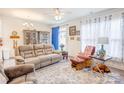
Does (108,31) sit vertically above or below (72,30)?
below

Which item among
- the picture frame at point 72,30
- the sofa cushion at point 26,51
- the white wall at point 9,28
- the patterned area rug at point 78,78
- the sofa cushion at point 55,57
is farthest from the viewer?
the picture frame at point 72,30

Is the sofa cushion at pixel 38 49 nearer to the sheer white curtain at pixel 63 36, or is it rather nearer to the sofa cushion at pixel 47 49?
the sofa cushion at pixel 47 49

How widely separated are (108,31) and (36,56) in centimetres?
301

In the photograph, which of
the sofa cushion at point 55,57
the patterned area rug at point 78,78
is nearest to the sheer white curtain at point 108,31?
the patterned area rug at point 78,78

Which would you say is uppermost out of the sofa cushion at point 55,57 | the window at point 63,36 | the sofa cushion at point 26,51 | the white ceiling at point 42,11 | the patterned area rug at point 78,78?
the white ceiling at point 42,11

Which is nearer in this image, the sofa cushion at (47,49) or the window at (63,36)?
the sofa cushion at (47,49)

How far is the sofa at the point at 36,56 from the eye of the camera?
3.51 meters

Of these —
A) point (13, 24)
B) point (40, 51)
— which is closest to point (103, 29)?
point (40, 51)

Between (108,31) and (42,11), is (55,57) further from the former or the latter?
(108,31)

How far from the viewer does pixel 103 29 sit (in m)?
4.20

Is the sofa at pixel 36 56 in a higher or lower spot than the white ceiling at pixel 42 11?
lower

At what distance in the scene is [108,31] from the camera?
4.02 meters

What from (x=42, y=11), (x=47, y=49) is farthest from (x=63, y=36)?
(x=42, y=11)

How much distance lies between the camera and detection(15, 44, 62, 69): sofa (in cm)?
351
